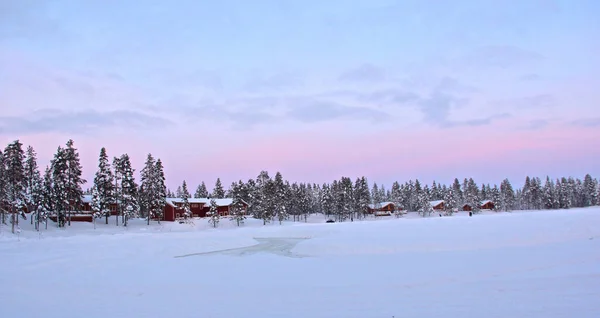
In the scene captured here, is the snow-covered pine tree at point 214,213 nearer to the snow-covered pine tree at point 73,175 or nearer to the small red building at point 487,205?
the snow-covered pine tree at point 73,175

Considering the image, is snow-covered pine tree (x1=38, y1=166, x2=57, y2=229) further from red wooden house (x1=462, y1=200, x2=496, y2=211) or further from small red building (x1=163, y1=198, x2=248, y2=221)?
red wooden house (x1=462, y1=200, x2=496, y2=211)

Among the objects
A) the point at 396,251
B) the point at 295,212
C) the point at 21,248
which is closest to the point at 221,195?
the point at 295,212

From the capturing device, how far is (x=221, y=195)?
12194 cm

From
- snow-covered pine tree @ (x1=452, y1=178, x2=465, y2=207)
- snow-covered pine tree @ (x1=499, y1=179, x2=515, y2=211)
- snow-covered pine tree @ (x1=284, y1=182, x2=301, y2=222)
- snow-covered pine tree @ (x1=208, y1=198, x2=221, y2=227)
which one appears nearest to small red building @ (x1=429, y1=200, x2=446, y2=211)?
snow-covered pine tree @ (x1=452, y1=178, x2=465, y2=207)

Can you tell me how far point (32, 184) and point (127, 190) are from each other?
1346cm

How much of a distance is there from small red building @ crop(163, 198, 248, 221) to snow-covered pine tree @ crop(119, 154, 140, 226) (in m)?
12.3

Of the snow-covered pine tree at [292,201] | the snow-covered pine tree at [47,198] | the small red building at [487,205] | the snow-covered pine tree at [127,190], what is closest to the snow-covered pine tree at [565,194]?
the small red building at [487,205]

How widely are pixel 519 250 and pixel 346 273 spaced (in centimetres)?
1156

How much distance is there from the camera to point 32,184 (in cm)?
5778

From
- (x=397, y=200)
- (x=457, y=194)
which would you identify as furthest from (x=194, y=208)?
(x=457, y=194)

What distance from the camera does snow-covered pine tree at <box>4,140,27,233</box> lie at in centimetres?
5018

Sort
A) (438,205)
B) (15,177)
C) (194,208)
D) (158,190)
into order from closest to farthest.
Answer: (15,177) < (158,190) < (194,208) < (438,205)

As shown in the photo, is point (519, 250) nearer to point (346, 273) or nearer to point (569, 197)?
point (346, 273)

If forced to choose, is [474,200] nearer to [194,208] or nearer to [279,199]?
[279,199]
